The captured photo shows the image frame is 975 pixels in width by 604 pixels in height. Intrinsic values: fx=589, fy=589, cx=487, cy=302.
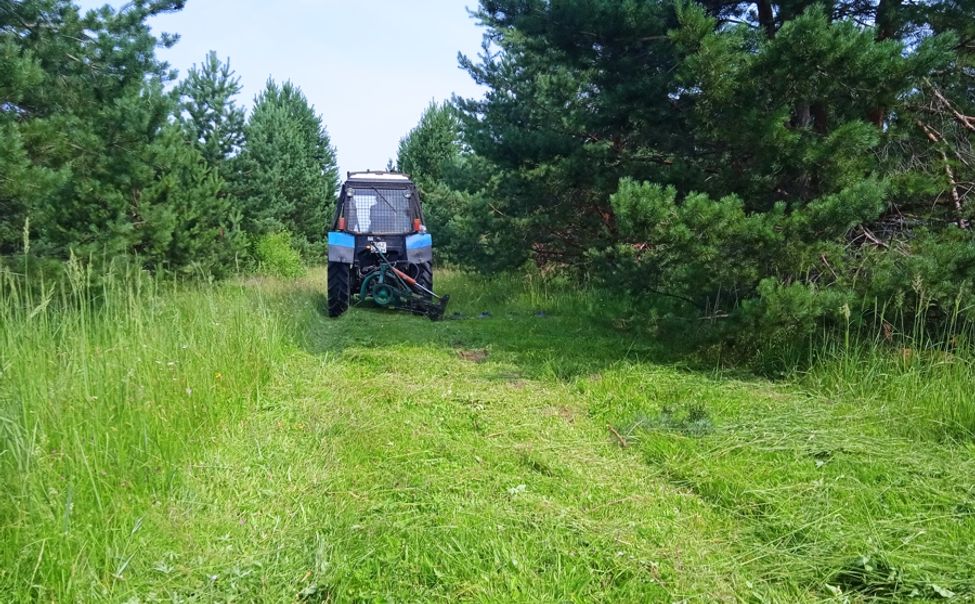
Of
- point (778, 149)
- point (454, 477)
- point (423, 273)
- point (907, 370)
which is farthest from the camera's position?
point (423, 273)

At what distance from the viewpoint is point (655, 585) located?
1859mm

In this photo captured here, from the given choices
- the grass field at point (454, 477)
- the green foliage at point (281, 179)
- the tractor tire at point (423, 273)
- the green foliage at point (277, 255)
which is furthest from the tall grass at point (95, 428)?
the green foliage at point (281, 179)

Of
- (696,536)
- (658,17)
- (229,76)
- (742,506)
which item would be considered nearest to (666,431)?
(742,506)

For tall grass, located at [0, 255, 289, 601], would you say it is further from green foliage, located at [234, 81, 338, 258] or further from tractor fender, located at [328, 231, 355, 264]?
green foliage, located at [234, 81, 338, 258]

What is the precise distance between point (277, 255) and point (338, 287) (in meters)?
8.43

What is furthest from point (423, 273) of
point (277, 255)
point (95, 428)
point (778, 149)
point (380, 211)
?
point (277, 255)

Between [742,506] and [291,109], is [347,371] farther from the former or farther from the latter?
[291,109]

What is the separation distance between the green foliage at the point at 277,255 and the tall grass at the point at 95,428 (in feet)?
37.1

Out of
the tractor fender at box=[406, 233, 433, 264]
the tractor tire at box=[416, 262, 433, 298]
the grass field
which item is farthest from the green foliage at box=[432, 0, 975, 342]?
the tractor tire at box=[416, 262, 433, 298]

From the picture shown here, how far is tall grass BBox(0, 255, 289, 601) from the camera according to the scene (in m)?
1.85

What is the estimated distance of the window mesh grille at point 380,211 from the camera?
8445mm

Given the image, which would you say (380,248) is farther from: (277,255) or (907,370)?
(277,255)

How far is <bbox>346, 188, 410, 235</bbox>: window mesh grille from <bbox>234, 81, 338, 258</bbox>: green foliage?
815 cm

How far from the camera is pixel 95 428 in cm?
238
